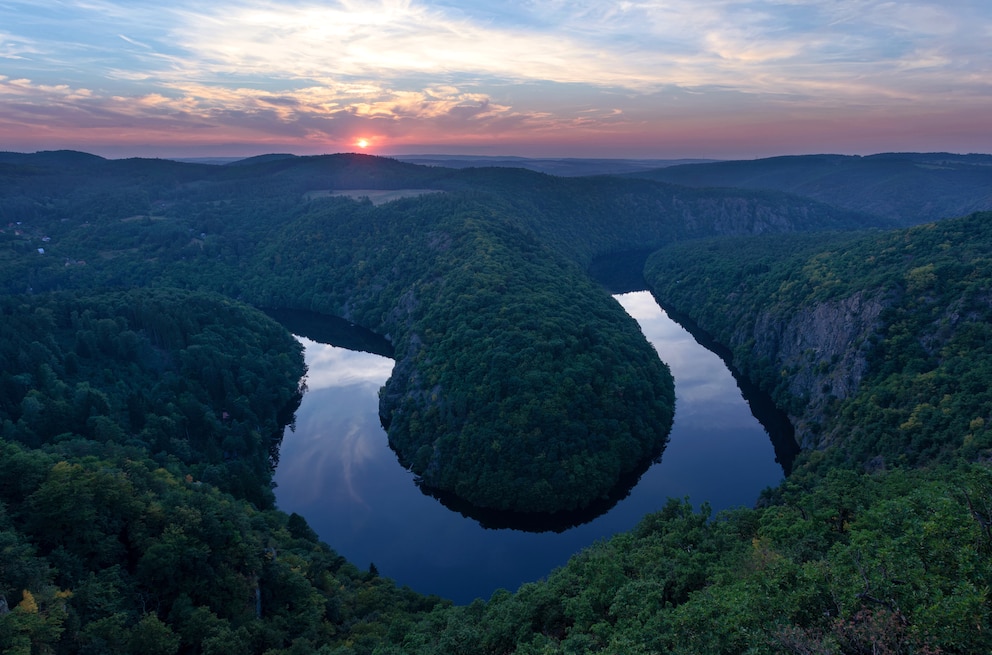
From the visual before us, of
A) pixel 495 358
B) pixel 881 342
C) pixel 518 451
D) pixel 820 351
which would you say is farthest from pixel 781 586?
pixel 820 351

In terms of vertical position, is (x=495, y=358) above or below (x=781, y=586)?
below

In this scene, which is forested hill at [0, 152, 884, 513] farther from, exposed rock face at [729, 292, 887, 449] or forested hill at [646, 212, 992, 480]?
forested hill at [646, 212, 992, 480]

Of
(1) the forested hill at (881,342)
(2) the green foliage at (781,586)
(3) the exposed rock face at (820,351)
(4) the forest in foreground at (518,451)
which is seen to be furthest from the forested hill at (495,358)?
(2) the green foliage at (781,586)

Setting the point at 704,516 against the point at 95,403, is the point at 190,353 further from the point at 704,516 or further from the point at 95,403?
the point at 704,516

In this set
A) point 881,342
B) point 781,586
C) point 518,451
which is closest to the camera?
point 781,586

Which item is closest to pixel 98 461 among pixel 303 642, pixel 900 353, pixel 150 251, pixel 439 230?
pixel 303 642

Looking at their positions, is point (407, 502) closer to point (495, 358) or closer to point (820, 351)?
point (495, 358)

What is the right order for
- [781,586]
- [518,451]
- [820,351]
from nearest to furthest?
[781,586] → [518,451] → [820,351]

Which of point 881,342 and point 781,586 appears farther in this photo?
point 881,342
